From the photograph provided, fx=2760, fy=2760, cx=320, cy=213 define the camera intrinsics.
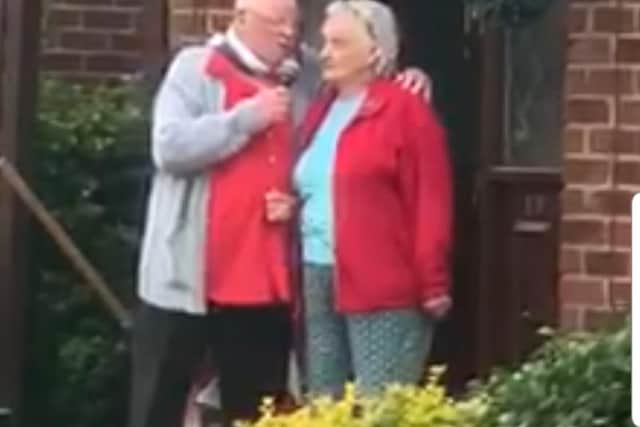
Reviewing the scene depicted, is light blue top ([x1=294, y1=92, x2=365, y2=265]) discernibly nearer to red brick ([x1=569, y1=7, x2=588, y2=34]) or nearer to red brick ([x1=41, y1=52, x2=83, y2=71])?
red brick ([x1=569, y1=7, x2=588, y2=34])

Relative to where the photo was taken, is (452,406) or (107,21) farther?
(107,21)

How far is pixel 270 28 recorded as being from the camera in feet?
29.7

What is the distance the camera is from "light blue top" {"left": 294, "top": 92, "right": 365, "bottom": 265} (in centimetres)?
895

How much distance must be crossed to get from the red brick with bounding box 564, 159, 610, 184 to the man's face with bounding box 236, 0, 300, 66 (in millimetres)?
1062

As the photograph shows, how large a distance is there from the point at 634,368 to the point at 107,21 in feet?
19.7

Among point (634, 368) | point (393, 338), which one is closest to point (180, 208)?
point (393, 338)

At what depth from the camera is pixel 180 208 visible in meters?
9.15

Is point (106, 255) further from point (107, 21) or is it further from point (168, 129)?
point (168, 129)

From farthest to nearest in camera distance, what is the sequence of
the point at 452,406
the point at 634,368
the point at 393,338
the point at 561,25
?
the point at 561,25, the point at 393,338, the point at 452,406, the point at 634,368

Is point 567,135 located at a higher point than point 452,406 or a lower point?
higher

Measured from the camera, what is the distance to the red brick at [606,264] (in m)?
9.40

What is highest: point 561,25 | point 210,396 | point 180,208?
point 561,25

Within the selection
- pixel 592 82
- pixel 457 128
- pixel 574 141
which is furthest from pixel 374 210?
pixel 457 128

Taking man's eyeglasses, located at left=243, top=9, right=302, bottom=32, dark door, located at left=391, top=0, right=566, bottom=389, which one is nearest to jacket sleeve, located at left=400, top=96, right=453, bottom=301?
man's eyeglasses, located at left=243, top=9, right=302, bottom=32
